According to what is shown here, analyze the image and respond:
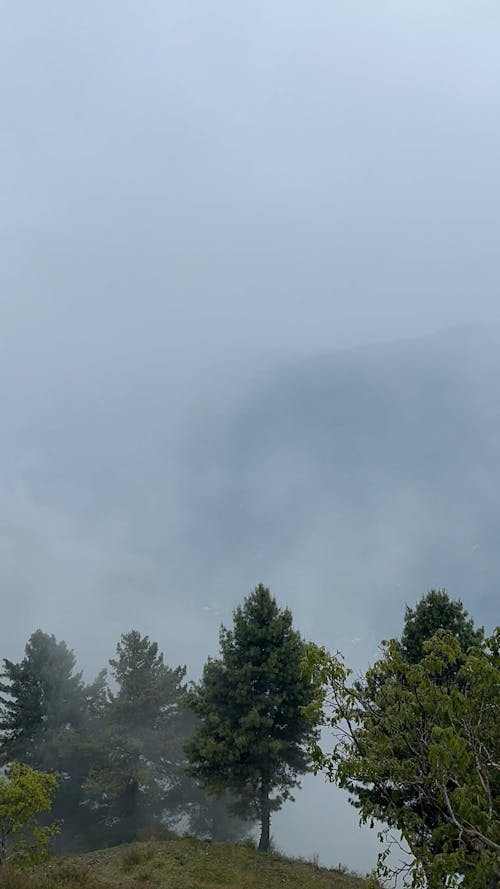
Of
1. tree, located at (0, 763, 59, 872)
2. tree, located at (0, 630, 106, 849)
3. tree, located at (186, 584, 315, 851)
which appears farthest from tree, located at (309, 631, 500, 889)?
tree, located at (0, 630, 106, 849)

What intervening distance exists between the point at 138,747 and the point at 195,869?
15205 mm

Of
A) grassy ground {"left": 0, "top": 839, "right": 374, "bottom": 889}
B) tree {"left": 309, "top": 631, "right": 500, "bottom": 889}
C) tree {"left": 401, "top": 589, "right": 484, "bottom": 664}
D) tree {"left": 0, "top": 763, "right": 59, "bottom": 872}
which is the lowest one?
grassy ground {"left": 0, "top": 839, "right": 374, "bottom": 889}

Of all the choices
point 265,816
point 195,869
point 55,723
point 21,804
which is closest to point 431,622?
point 265,816

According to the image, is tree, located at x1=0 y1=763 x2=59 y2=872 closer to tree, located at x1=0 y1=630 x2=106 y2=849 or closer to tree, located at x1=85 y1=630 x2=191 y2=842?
tree, located at x1=85 y1=630 x2=191 y2=842

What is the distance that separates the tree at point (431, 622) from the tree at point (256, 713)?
5720 millimetres

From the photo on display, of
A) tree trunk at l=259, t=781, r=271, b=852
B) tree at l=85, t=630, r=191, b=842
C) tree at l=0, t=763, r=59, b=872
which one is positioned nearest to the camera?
tree at l=0, t=763, r=59, b=872

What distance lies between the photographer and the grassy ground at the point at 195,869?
2289cm

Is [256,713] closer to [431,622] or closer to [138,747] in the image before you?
[431,622]

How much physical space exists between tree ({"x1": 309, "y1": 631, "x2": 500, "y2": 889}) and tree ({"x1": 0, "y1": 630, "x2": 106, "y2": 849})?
122 ft

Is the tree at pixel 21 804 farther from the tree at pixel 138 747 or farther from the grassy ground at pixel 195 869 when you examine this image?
the tree at pixel 138 747

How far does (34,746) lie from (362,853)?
6699 centimetres

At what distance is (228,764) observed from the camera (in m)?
29.6

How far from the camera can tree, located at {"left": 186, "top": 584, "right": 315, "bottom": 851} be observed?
29.6 m

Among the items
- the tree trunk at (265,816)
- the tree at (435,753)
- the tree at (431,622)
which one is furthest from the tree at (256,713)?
the tree at (435,753)
